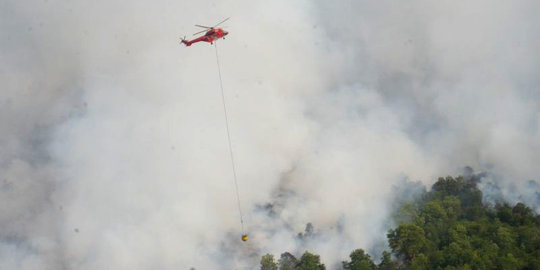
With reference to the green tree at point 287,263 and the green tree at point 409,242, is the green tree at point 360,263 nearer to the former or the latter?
the green tree at point 409,242

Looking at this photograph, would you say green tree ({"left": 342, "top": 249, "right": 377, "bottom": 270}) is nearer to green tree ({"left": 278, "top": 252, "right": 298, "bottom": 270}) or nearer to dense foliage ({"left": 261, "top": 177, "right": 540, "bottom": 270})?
dense foliage ({"left": 261, "top": 177, "right": 540, "bottom": 270})

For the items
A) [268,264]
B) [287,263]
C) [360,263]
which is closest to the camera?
[360,263]

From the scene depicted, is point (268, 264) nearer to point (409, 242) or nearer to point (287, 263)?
point (287, 263)

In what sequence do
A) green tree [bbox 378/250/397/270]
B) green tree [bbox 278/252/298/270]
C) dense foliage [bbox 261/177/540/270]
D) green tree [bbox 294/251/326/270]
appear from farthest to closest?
green tree [bbox 278/252/298/270] < green tree [bbox 294/251/326/270] < green tree [bbox 378/250/397/270] < dense foliage [bbox 261/177/540/270]

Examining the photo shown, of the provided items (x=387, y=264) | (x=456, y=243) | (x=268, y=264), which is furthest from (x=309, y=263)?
(x=456, y=243)

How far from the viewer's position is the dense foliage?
78.2 m

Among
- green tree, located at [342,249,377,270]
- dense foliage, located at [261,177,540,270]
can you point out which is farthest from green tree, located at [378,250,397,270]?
green tree, located at [342,249,377,270]

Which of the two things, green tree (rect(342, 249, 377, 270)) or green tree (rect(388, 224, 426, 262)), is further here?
green tree (rect(388, 224, 426, 262))

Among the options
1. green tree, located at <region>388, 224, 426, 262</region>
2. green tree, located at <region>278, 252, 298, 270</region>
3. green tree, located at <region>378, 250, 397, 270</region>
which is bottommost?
green tree, located at <region>378, 250, 397, 270</region>

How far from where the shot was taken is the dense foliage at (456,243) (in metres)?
78.2

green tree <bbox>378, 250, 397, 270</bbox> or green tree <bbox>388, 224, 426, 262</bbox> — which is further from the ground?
green tree <bbox>388, 224, 426, 262</bbox>

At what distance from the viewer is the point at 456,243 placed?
272 ft

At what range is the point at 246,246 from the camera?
123m

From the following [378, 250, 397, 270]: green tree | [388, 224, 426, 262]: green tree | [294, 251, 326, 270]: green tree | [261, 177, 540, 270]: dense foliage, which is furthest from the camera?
[294, 251, 326, 270]: green tree
